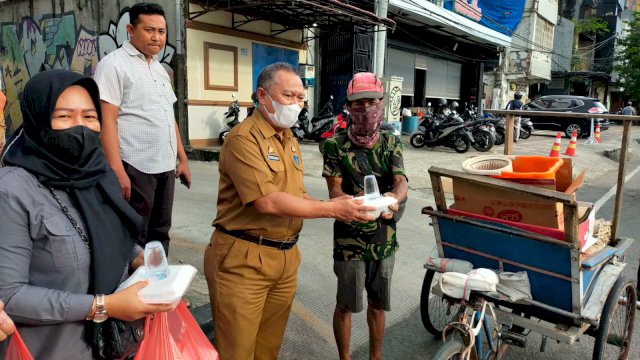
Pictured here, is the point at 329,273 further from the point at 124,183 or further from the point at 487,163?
the point at 124,183

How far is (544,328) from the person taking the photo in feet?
7.48

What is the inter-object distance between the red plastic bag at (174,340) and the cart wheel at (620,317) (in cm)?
205

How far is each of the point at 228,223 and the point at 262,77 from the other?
0.68 m

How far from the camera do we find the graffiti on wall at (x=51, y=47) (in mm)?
10955

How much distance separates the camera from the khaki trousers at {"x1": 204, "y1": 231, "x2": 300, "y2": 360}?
6.63 ft

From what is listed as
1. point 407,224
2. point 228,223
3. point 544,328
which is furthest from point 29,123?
point 407,224

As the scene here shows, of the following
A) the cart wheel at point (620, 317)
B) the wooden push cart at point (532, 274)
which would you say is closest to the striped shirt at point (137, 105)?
the wooden push cart at point (532, 274)

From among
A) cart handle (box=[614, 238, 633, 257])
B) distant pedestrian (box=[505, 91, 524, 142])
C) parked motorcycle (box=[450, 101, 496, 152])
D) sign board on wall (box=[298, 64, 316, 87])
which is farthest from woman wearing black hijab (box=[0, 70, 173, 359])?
distant pedestrian (box=[505, 91, 524, 142])

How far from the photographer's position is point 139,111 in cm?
279

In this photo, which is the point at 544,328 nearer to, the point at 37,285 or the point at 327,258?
the point at 37,285

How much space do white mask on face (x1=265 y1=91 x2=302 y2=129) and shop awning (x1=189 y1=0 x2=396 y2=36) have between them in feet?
24.8

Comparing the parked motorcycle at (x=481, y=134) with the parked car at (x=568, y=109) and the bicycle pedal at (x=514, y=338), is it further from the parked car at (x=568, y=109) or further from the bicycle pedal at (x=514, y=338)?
the bicycle pedal at (x=514, y=338)

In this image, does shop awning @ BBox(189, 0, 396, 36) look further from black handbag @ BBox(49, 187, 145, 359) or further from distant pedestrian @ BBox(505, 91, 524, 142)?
black handbag @ BBox(49, 187, 145, 359)

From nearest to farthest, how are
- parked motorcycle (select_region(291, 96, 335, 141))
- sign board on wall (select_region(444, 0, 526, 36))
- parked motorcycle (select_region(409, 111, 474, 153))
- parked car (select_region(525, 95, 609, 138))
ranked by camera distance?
parked motorcycle (select_region(409, 111, 474, 153)) < parked motorcycle (select_region(291, 96, 335, 141)) < parked car (select_region(525, 95, 609, 138)) < sign board on wall (select_region(444, 0, 526, 36))
